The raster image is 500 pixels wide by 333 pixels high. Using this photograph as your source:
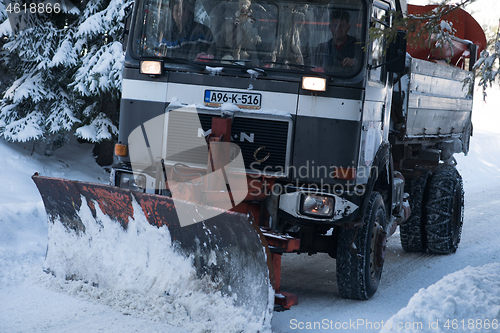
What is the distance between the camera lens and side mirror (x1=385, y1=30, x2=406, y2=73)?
4.52 m

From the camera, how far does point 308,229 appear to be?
15.6 feet

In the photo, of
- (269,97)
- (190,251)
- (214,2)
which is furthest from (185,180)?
(214,2)

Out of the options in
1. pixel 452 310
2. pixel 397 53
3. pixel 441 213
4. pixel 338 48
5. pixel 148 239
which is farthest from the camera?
pixel 441 213

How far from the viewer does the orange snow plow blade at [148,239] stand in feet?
12.2

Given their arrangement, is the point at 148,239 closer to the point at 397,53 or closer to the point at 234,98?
the point at 234,98

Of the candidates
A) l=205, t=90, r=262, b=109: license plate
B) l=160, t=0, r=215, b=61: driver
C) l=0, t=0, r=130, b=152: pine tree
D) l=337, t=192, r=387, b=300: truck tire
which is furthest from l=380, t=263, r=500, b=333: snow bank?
l=0, t=0, r=130, b=152: pine tree

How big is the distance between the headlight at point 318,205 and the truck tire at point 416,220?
3.25 m

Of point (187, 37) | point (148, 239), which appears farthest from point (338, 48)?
point (148, 239)

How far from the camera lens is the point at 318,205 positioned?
14.0 feet

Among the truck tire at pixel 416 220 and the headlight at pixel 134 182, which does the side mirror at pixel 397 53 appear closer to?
the headlight at pixel 134 182

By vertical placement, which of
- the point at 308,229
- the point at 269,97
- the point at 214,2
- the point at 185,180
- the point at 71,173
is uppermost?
the point at 214,2

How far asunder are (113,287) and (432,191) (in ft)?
15.2

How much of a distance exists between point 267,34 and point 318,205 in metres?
1.50

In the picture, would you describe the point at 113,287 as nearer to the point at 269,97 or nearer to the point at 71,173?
the point at 269,97
